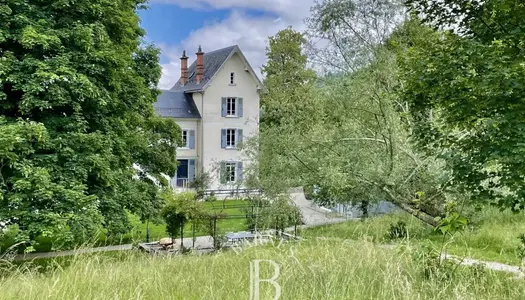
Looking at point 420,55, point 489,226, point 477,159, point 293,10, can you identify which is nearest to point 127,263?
point 477,159

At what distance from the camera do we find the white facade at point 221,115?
25172mm

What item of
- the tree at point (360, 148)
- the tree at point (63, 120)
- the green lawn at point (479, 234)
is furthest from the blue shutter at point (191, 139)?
the tree at point (63, 120)

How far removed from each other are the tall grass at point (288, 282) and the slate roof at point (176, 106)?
847 inches

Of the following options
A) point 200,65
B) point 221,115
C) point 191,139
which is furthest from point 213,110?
point 200,65

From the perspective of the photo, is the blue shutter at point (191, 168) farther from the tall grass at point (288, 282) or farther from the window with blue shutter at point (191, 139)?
the tall grass at point (288, 282)

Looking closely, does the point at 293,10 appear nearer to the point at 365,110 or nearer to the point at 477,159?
the point at 365,110

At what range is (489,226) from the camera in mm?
10977

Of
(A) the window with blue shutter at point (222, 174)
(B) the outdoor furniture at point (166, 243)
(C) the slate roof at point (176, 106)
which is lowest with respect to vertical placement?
(B) the outdoor furniture at point (166, 243)

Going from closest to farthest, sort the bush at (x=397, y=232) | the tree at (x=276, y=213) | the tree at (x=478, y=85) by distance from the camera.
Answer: the tree at (x=478, y=85)
the bush at (x=397, y=232)
the tree at (x=276, y=213)

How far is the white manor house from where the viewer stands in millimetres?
25141

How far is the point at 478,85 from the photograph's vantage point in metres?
4.32

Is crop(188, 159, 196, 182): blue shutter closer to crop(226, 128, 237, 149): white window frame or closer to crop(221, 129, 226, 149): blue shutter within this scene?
crop(221, 129, 226, 149): blue shutter

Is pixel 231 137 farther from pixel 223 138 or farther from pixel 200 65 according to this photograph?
pixel 200 65

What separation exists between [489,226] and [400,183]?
244cm
